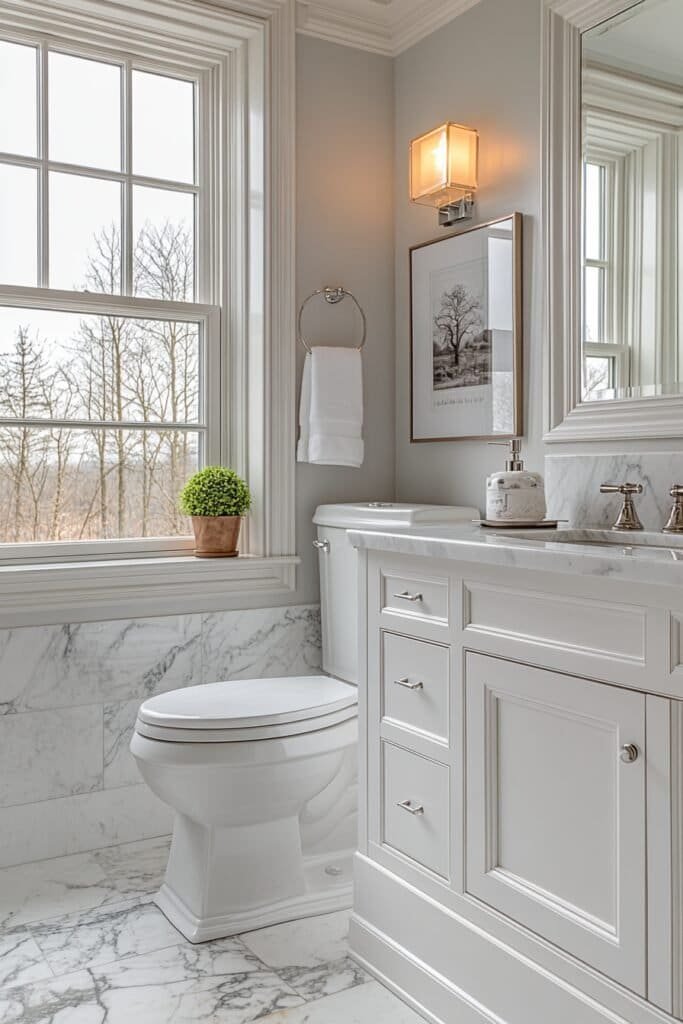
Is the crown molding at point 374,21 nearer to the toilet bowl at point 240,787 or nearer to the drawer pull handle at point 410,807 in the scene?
the toilet bowl at point 240,787

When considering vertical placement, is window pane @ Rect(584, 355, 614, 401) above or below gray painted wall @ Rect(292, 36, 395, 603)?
below

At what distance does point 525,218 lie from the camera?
221 cm

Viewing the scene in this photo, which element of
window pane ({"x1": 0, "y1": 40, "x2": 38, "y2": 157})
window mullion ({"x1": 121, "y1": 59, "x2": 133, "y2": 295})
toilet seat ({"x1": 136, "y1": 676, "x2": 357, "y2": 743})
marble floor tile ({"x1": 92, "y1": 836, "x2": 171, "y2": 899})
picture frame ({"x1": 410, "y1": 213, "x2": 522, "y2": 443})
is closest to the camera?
toilet seat ({"x1": 136, "y1": 676, "x2": 357, "y2": 743})

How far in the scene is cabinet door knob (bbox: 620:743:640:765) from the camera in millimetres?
1231

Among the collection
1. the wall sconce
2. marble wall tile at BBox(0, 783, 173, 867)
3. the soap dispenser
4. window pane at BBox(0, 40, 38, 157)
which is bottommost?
marble wall tile at BBox(0, 783, 173, 867)

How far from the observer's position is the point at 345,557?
94.1 inches

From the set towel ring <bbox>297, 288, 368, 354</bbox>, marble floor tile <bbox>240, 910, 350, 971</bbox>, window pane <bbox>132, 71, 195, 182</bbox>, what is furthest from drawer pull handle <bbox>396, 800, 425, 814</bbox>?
window pane <bbox>132, 71, 195, 182</bbox>

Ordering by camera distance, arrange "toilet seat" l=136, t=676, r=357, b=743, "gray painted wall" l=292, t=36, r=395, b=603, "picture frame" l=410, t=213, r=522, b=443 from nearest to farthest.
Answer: "toilet seat" l=136, t=676, r=357, b=743 < "picture frame" l=410, t=213, r=522, b=443 < "gray painted wall" l=292, t=36, r=395, b=603

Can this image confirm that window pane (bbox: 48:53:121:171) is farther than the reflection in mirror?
Yes

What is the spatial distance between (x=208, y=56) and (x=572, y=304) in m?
1.34

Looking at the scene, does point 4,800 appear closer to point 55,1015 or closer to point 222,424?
point 55,1015

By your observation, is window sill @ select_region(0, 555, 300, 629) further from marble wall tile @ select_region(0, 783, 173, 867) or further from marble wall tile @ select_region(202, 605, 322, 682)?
marble wall tile @ select_region(0, 783, 173, 867)

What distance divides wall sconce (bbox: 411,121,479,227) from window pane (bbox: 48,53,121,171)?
2.74ft

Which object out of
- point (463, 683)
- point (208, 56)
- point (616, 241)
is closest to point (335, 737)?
point (463, 683)
